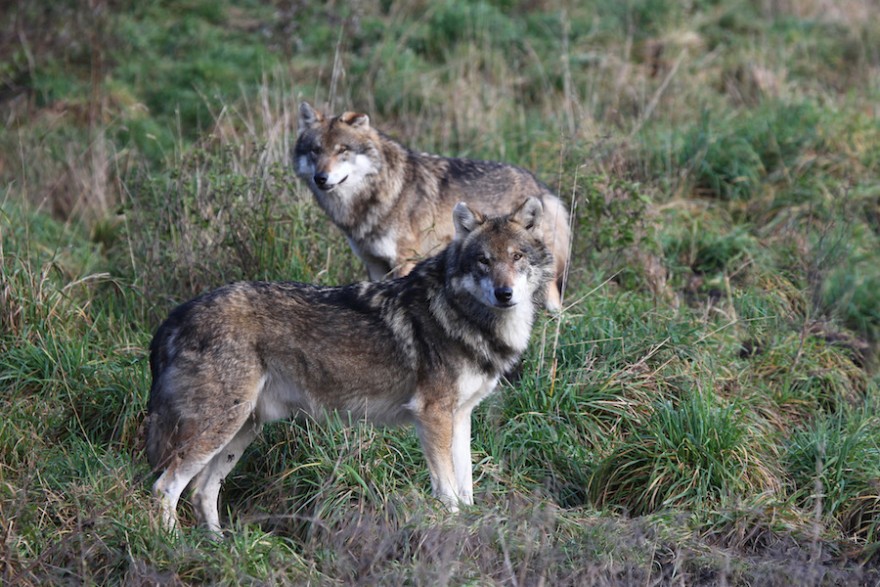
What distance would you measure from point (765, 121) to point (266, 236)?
17.9 feet

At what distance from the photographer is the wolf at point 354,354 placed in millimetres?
5316

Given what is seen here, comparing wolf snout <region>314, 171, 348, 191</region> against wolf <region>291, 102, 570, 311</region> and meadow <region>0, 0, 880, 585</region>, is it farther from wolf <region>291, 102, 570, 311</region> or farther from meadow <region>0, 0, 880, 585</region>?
meadow <region>0, 0, 880, 585</region>

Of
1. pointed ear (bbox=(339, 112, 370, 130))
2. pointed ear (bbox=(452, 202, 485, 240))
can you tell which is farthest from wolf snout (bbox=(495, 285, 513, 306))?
pointed ear (bbox=(339, 112, 370, 130))

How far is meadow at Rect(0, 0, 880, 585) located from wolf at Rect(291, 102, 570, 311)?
300 mm

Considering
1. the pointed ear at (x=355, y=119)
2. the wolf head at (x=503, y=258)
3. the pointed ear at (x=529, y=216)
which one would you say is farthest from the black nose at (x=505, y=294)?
the pointed ear at (x=355, y=119)

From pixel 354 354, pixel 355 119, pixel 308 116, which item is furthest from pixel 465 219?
pixel 308 116

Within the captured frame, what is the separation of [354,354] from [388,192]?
2502 millimetres

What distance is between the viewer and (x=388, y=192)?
25.7ft

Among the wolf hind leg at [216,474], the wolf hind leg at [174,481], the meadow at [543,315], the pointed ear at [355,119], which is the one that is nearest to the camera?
the meadow at [543,315]

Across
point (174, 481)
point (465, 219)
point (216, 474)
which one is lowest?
point (216, 474)

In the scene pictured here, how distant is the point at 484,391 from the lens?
5629 mm

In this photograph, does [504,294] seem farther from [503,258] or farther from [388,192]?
[388,192]

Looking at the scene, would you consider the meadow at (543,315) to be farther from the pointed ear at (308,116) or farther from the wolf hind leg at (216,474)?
the pointed ear at (308,116)

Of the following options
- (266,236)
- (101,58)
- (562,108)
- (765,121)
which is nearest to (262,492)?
Result: (266,236)
